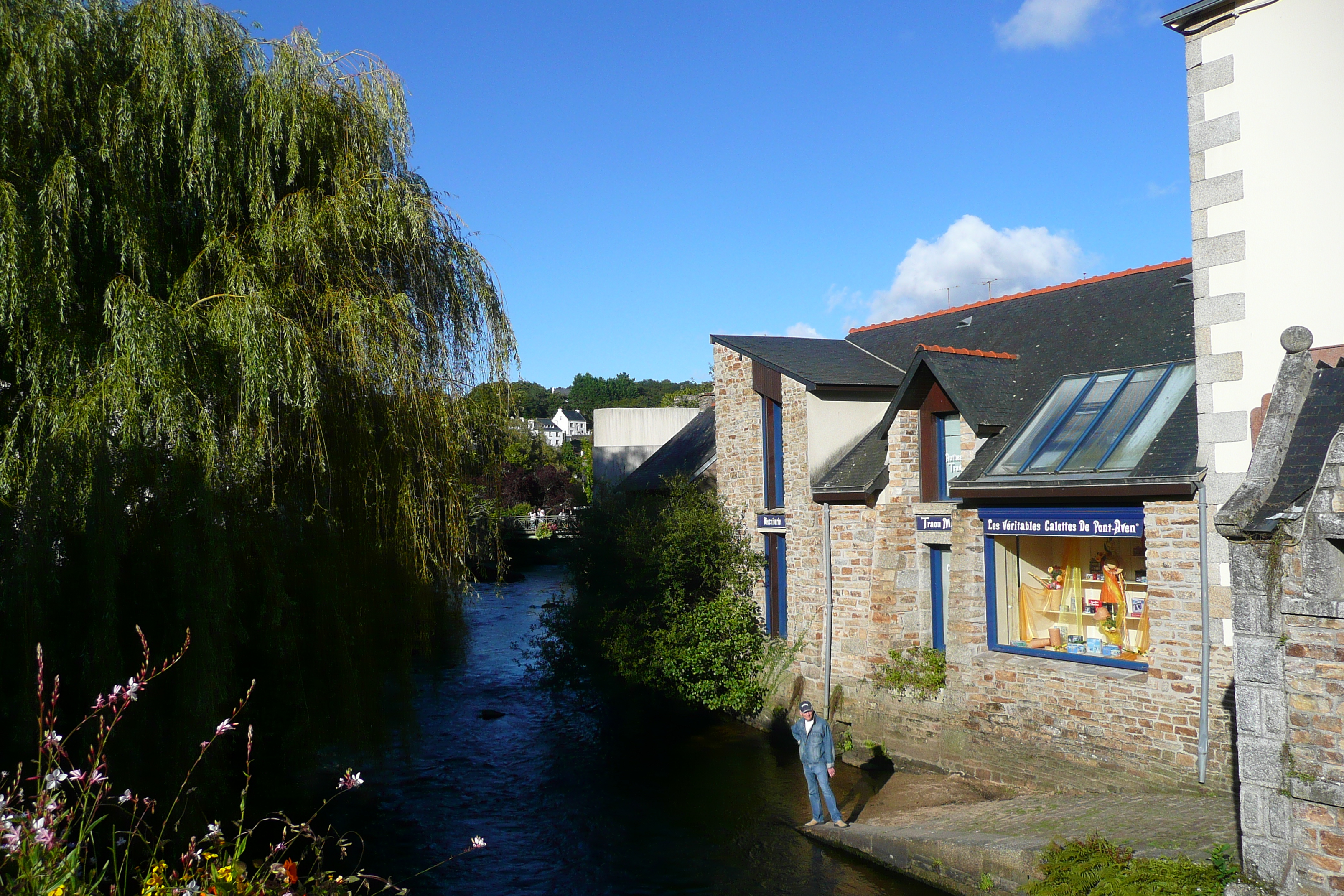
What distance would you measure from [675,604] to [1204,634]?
7.86 m

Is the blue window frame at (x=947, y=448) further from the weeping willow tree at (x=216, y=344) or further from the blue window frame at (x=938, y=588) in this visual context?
the weeping willow tree at (x=216, y=344)

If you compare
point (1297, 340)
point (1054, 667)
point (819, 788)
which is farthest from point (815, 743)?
point (1297, 340)

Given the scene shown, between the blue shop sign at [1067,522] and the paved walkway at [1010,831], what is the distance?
9.15 ft

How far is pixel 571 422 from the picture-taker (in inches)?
5753

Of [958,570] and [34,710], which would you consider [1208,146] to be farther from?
[34,710]

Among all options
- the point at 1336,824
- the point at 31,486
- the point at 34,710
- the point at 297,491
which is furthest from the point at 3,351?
the point at 1336,824

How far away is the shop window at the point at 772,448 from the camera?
1644 cm

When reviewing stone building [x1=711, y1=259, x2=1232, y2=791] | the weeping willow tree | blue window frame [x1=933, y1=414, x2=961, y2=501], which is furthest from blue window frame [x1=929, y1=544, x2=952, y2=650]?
the weeping willow tree

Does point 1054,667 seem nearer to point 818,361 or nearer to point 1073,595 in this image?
point 1073,595

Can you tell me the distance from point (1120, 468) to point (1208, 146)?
337 cm

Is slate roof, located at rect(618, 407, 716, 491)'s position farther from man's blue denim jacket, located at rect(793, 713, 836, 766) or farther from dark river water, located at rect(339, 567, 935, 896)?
man's blue denim jacket, located at rect(793, 713, 836, 766)

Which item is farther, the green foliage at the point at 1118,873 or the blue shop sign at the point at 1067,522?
the blue shop sign at the point at 1067,522

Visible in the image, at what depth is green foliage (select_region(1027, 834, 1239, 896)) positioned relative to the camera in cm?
760

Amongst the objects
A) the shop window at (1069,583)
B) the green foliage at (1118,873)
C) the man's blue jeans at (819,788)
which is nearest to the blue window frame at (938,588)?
the shop window at (1069,583)
